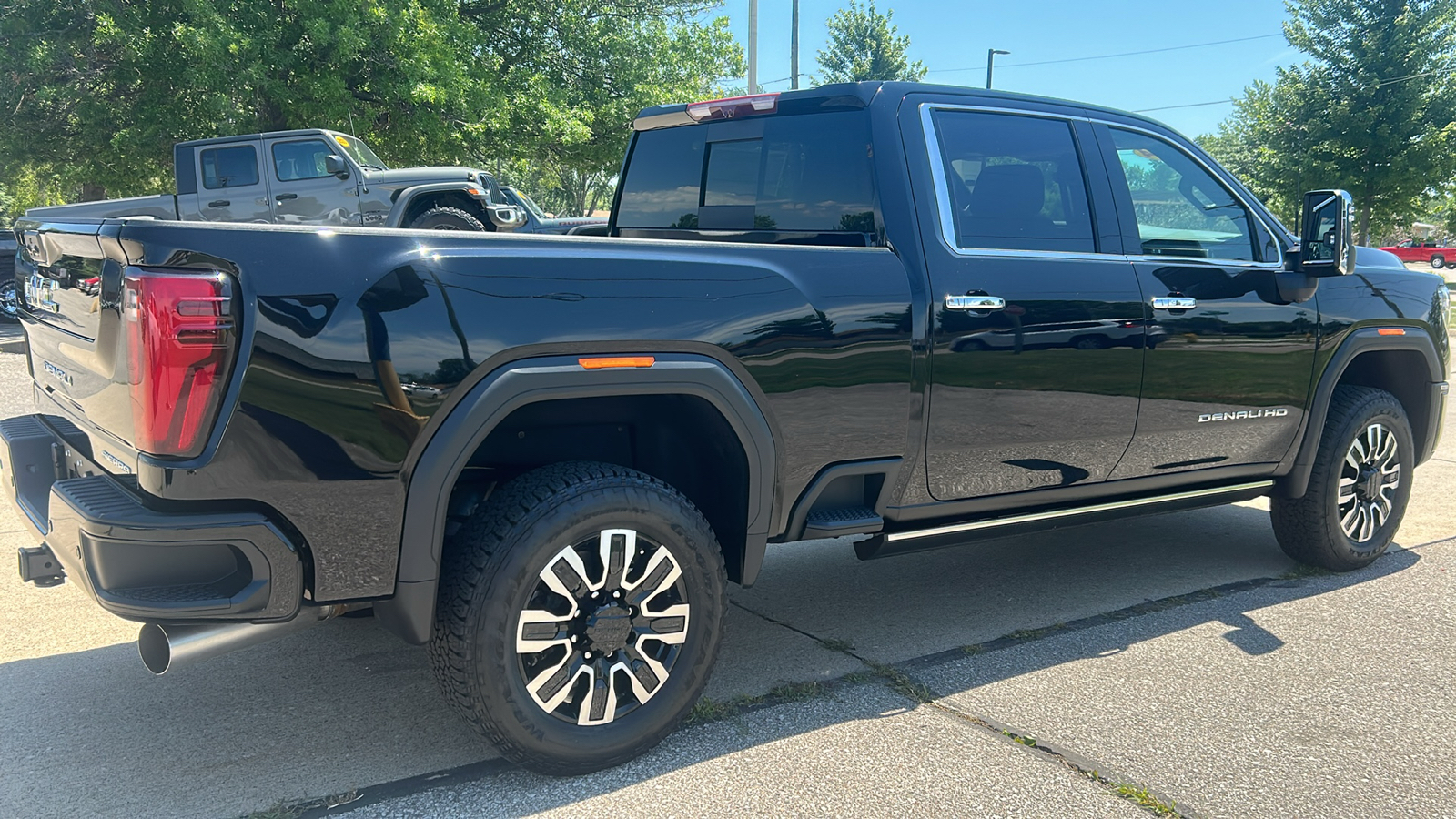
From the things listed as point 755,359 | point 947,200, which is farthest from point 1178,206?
point 755,359

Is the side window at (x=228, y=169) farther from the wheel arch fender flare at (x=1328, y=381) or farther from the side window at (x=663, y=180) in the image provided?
the wheel arch fender flare at (x=1328, y=381)

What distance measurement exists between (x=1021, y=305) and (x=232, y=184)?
12131mm

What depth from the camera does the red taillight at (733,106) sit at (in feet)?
13.1

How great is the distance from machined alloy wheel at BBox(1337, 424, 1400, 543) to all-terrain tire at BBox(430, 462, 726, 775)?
10.7 ft

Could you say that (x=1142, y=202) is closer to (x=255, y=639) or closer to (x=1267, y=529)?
(x=1267, y=529)

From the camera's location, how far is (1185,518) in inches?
242

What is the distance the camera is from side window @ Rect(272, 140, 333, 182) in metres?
13.2

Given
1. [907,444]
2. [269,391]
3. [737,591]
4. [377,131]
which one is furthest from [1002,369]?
[377,131]

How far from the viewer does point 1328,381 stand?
4.65 metres

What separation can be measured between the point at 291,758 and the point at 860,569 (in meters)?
2.71

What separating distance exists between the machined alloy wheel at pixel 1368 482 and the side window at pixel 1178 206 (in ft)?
3.70

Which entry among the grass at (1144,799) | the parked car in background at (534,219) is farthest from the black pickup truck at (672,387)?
the parked car in background at (534,219)

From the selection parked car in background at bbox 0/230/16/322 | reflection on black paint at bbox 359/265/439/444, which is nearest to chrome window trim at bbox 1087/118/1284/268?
reflection on black paint at bbox 359/265/439/444

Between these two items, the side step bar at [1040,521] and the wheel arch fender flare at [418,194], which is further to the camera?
the wheel arch fender flare at [418,194]
